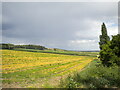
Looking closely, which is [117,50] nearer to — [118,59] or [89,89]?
[118,59]

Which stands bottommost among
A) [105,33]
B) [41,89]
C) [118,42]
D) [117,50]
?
[41,89]

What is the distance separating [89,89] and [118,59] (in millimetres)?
3597

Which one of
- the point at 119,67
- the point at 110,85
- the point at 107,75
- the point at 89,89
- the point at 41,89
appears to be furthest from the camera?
the point at 119,67

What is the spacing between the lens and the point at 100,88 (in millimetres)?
8039

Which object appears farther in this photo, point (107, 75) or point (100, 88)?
point (107, 75)

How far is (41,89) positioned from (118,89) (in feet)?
19.1

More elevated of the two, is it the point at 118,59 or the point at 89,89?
the point at 118,59

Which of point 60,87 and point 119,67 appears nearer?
point 60,87

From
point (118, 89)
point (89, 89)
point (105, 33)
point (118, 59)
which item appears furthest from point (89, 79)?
point (105, 33)

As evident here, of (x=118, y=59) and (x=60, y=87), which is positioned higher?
(x=118, y=59)

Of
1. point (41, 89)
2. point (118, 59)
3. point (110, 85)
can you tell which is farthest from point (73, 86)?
point (118, 59)

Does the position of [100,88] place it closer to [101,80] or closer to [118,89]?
[101,80]

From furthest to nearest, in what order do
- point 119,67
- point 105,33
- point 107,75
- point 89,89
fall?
1. point 105,33
2. point 119,67
3. point 107,75
4. point 89,89

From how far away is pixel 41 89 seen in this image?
6742 mm
